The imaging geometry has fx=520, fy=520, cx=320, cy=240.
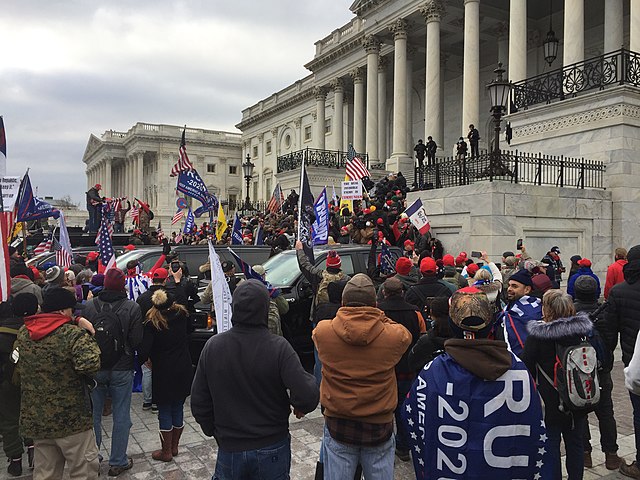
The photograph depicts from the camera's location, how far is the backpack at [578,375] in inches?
153

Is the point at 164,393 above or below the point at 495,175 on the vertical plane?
below

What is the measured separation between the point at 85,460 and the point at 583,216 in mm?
14504

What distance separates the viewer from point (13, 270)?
22.6 ft

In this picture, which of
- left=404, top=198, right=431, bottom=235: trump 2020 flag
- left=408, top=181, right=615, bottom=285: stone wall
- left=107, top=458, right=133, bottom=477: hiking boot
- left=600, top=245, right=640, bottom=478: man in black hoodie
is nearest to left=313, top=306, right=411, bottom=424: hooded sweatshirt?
left=107, top=458, right=133, bottom=477: hiking boot

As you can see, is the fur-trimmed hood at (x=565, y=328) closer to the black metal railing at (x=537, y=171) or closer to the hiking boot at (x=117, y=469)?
the hiking boot at (x=117, y=469)

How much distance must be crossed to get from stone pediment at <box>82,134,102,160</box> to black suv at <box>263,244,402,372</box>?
89.2 metres

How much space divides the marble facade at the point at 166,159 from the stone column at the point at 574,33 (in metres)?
61.3

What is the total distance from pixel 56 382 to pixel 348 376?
8.03ft

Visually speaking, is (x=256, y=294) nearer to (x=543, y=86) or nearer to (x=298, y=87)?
(x=543, y=86)

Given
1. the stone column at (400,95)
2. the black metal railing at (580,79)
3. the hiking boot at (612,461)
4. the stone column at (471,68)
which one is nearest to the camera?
the hiking boot at (612,461)

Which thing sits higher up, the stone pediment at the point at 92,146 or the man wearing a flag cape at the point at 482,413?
the stone pediment at the point at 92,146

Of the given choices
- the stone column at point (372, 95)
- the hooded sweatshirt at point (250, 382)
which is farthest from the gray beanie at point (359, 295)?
the stone column at point (372, 95)

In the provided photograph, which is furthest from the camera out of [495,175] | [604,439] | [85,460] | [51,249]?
[51,249]

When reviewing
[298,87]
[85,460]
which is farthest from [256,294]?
[298,87]
